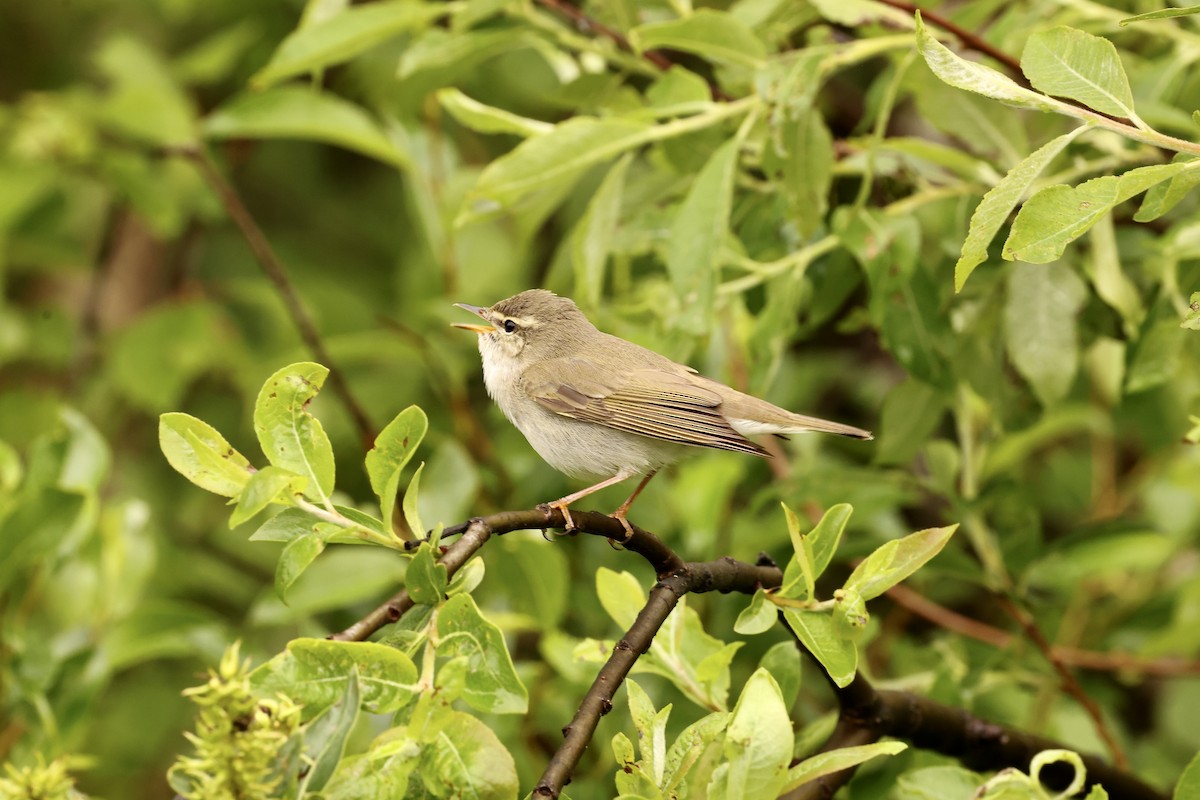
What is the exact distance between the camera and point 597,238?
268cm

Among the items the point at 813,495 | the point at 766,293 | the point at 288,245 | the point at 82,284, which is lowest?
the point at 82,284

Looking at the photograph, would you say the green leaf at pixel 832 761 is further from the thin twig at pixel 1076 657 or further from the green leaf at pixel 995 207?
the thin twig at pixel 1076 657

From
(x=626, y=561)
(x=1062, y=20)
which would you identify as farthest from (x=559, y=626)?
(x=1062, y=20)

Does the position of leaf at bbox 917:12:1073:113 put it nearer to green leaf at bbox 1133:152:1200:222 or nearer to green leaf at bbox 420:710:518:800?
green leaf at bbox 1133:152:1200:222

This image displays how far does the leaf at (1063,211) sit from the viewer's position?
168 centimetres

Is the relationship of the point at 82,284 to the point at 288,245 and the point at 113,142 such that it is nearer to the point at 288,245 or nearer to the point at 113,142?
the point at 288,245

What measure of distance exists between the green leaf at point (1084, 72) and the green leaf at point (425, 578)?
1073mm

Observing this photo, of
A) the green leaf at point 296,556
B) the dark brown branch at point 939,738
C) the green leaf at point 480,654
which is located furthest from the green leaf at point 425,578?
the dark brown branch at point 939,738

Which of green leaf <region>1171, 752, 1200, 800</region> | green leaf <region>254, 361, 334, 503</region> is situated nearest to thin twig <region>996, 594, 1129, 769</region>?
green leaf <region>1171, 752, 1200, 800</region>

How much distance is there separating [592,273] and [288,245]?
12.6 feet

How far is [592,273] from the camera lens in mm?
2654

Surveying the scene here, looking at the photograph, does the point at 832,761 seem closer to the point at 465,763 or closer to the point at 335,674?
the point at 465,763

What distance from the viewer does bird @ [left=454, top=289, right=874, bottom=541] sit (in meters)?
2.95

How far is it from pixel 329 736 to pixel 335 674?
113mm
